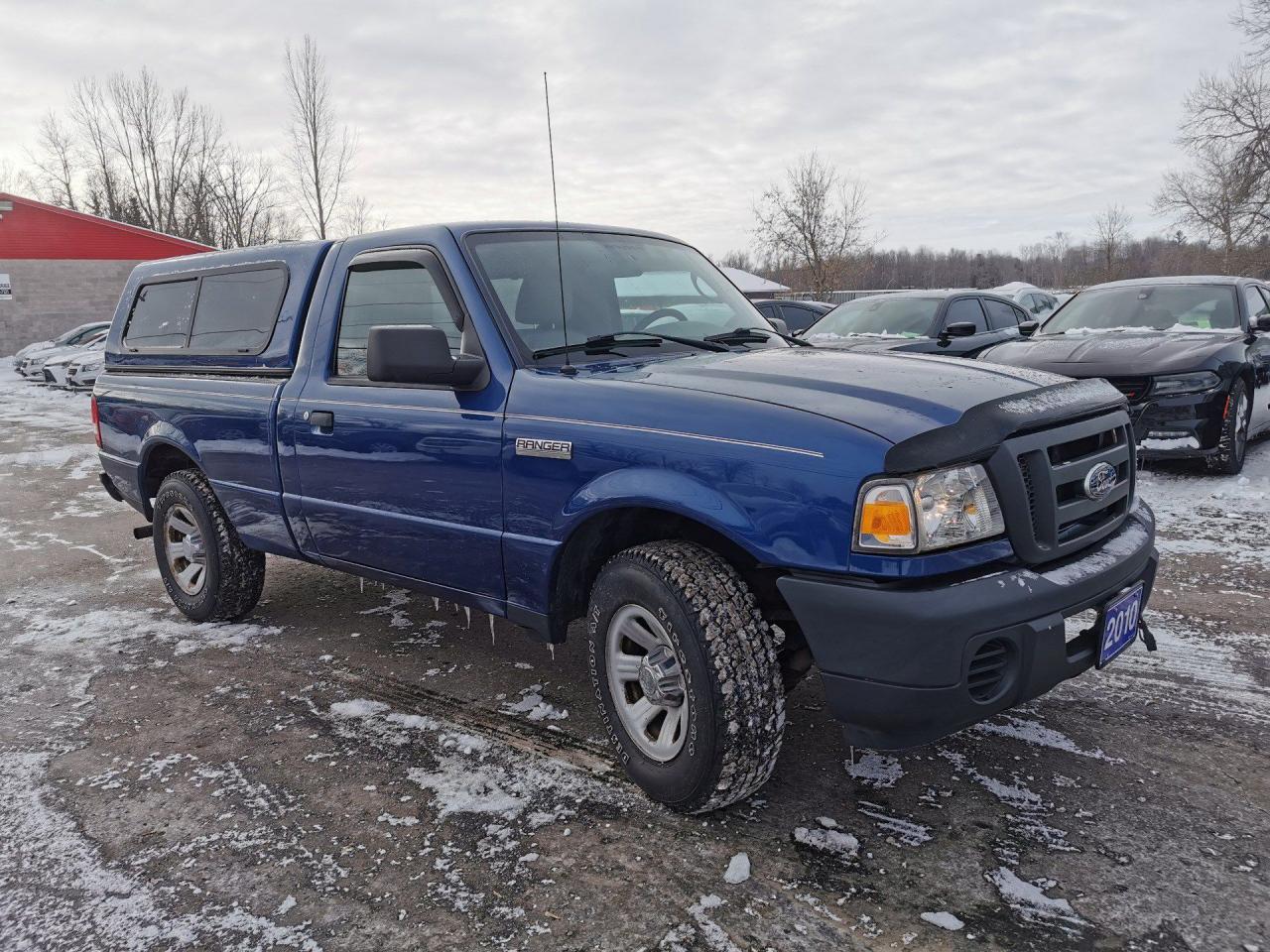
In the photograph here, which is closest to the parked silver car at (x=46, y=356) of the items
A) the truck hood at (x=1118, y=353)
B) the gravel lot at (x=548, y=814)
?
the gravel lot at (x=548, y=814)

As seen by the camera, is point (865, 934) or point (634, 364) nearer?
point (865, 934)

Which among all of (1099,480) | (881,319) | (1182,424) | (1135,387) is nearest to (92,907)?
(1099,480)

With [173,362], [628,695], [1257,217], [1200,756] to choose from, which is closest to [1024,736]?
[1200,756]

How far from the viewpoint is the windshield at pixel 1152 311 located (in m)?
7.64

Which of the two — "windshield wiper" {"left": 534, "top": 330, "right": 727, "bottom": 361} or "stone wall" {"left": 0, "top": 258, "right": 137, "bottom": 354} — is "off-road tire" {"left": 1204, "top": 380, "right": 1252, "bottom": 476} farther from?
"stone wall" {"left": 0, "top": 258, "right": 137, "bottom": 354}

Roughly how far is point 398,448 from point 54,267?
1361 inches

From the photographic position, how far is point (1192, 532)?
561cm

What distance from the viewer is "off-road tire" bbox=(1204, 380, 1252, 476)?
263 inches

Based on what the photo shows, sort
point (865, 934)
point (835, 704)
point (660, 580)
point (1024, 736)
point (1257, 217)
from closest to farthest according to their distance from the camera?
point (865, 934)
point (835, 704)
point (660, 580)
point (1024, 736)
point (1257, 217)

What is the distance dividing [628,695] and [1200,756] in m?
1.92

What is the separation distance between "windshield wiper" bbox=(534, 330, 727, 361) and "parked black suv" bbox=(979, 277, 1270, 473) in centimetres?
453

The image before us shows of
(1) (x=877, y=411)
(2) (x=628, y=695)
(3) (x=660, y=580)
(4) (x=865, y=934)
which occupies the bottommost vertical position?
(4) (x=865, y=934)

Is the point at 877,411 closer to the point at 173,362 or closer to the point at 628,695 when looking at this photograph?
the point at 628,695

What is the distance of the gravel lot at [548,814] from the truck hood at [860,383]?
48.2 inches
